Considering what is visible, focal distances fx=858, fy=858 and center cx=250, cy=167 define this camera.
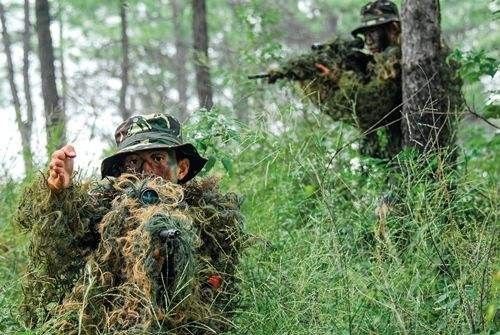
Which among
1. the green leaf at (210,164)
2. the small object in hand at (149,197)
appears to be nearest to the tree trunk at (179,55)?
the green leaf at (210,164)

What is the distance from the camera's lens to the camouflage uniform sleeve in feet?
11.7

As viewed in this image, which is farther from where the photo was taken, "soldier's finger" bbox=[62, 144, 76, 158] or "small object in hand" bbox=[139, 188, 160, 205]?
"small object in hand" bbox=[139, 188, 160, 205]

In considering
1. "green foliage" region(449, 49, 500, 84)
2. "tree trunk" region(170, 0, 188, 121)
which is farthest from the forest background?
"tree trunk" region(170, 0, 188, 121)

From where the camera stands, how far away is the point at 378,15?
6363 mm

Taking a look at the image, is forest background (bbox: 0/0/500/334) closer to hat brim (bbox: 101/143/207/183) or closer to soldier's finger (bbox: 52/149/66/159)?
hat brim (bbox: 101/143/207/183)

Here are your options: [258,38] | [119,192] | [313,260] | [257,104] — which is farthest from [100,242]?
[258,38]

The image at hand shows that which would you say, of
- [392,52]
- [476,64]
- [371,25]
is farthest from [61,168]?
[371,25]

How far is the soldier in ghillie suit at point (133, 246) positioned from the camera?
11.2ft

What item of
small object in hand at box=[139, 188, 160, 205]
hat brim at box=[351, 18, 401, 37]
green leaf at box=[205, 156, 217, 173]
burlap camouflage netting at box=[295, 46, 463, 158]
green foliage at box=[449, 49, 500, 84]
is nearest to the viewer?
small object in hand at box=[139, 188, 160, 205]

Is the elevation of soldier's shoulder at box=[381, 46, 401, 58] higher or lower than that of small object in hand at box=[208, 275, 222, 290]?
higher

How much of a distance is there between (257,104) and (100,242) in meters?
4.71

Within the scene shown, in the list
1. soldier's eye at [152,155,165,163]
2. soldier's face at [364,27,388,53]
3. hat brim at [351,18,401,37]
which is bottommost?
soldier's eye at [152,155,165,163]

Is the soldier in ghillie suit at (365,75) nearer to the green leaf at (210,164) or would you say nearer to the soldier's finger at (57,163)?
the green leaf at (210,164)

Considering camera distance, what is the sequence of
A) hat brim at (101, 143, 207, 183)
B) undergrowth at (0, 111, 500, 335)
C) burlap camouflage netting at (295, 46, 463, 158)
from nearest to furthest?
undergrowth at (0, 111, 500, 335)
hat brim at (101, 143, 207, 183)
burlap camouflage netting at (295, 46, 463, 158)
